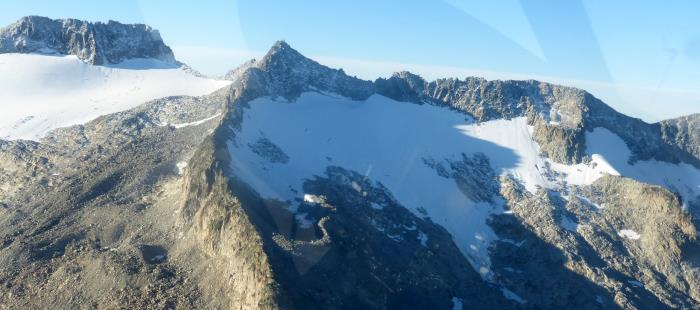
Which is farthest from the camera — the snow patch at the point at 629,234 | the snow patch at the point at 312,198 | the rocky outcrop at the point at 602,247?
the snow patch at the point at 629,234

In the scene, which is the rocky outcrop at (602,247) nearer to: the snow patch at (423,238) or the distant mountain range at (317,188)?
the distant mountain range at (317,188)

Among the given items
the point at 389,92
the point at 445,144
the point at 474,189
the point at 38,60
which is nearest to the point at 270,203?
the point at 474,189

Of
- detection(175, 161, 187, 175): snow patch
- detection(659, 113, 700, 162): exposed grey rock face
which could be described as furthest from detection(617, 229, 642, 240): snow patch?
detection(175, 161, 187, 175): snow patch

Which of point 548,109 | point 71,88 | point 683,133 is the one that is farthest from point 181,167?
point 683,133

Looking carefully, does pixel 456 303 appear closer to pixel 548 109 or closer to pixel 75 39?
pixel 548 109

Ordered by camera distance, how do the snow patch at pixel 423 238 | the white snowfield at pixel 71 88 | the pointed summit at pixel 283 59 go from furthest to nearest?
the pointed summit at pixel 283 59 < the white snowfield at pixel 71 88 < the snow patch at pixel 423 238

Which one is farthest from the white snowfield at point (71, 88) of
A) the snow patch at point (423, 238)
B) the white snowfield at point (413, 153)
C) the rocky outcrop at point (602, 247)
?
the rocky outcrop at point (602, 247)

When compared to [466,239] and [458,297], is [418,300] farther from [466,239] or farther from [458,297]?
[466,239]
